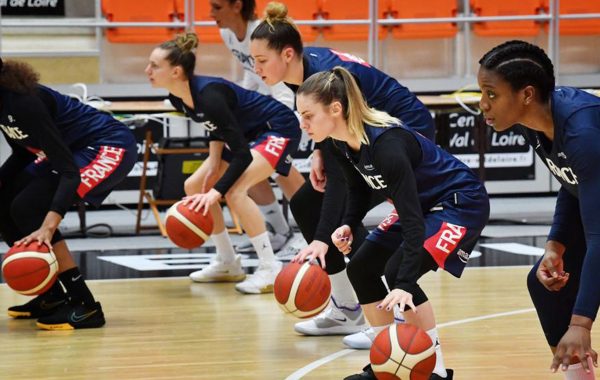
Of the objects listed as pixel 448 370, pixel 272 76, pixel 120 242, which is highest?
pixel 272 76

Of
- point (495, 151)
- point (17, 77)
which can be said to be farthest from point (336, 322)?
point (495, 151)

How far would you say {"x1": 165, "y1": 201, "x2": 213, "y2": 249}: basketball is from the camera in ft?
20.1

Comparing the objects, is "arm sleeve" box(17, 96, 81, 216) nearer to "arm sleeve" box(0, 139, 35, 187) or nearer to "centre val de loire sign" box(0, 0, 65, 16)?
"arm sleeve" box(0, 139, 35, 187)

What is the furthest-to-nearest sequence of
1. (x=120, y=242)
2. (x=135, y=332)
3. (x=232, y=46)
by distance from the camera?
(x=120, y=242), (x=232, y=46), (x=135, y=332)

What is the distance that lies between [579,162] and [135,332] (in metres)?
3.09

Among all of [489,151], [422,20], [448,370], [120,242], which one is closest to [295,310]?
[448,370]

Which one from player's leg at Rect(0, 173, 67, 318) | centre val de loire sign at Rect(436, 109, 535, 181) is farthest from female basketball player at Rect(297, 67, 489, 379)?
centre val de loire sign at Rect(436, 109, 535, 181)

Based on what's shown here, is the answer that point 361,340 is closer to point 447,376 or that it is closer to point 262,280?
point 447,376

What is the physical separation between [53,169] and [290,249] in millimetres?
2770

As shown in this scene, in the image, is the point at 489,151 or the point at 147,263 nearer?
the point at 147,263

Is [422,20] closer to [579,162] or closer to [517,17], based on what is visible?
[517,17]

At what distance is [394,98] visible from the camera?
5.16m

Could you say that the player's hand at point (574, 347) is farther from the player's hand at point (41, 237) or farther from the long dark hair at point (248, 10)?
the long dark hair at point (248, 10)

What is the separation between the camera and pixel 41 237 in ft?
17.3
